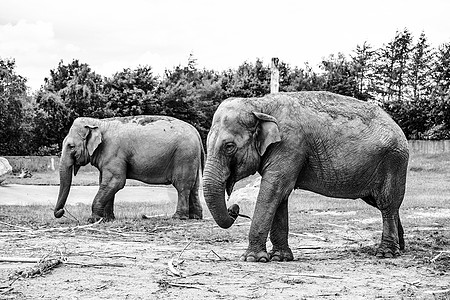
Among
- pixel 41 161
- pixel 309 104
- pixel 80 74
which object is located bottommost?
pixel 41 161

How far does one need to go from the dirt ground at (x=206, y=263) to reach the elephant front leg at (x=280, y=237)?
0.61ft

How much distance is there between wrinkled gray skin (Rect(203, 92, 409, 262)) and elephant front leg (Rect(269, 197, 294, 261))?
1cm

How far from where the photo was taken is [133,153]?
14.2m

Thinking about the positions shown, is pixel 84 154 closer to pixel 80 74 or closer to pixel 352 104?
pixel 352 104

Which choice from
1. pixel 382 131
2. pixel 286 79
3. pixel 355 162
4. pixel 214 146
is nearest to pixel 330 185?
pixel 355 162

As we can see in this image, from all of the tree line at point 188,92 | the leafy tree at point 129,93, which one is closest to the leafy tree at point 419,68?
the tree line at point 188,92

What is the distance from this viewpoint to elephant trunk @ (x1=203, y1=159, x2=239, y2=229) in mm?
7906

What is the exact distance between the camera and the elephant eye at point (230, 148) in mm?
8078

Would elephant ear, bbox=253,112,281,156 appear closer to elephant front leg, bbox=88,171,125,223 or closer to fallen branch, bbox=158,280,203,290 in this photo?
fallen branch, bbox=158,280,203,290

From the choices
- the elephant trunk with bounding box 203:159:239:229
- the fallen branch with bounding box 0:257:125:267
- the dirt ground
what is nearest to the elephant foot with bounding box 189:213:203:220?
the dirt ground

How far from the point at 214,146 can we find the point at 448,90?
139 ft

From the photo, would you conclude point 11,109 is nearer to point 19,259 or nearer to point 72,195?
point 72,195

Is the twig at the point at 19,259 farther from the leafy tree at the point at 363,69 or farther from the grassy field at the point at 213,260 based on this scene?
the leafy tree at the point at 363,69

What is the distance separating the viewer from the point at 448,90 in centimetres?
4684
